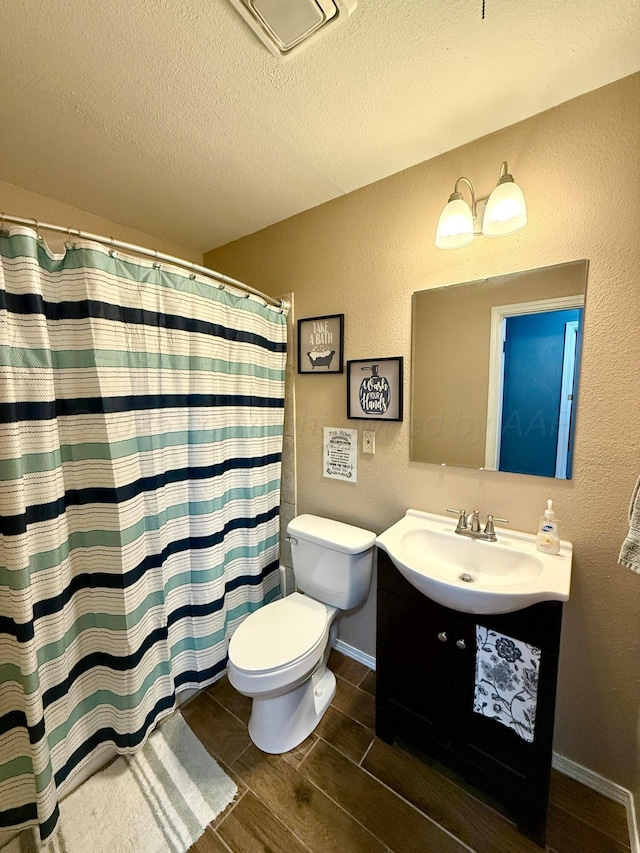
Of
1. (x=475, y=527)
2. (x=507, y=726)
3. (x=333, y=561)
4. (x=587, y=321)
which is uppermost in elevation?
(x=587, y=321)

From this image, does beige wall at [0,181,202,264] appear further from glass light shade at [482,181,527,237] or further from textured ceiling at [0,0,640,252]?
glass light shade at [482,181,527,237]

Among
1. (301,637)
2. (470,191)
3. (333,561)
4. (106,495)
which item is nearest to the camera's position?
(106,495)

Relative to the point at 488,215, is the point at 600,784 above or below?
below

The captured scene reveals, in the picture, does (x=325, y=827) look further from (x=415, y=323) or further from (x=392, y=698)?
(x=415, y=323)

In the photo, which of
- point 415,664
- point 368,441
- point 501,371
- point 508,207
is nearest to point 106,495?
point 368,441

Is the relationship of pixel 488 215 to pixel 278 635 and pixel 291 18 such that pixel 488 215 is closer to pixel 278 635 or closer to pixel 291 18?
pixel 291 18

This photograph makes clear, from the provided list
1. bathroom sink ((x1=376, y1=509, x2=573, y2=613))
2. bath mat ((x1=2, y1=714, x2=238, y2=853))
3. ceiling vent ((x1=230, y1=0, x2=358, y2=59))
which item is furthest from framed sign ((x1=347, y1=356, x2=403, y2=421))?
bath mat ((x1=2, y1=714, x2=238, y2=853))

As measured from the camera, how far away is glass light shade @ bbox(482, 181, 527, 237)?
1.04m

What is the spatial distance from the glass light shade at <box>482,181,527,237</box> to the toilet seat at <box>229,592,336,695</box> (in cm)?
165

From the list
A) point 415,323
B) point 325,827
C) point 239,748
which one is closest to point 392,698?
point 325,827

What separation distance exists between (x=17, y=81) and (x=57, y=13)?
1.01ft

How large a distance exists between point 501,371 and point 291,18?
118 cm

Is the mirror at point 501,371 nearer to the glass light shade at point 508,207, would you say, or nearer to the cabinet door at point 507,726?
the glass light shade at point 508,207

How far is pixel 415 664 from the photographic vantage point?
122cm
